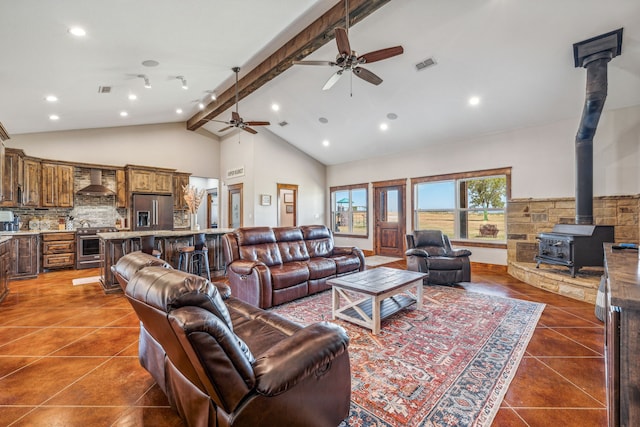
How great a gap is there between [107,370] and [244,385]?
180 centimetres

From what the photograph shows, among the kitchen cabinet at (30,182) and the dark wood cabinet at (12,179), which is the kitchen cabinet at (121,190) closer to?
the kitchen cabinet at (30,182)

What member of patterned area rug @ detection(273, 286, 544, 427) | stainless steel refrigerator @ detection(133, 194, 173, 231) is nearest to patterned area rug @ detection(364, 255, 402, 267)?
patterned area rug @ detection(273, 286, 544, 427)

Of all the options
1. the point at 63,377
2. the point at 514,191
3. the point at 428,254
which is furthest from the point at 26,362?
the point at 514,191

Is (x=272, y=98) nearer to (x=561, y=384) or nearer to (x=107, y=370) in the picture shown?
(x=107, y=370)

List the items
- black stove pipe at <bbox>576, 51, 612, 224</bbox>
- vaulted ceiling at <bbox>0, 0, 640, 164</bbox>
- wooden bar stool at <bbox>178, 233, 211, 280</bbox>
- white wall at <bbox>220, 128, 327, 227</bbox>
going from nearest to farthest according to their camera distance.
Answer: vaulted ceiling at <bbox>0, 0, 640, 164</bbox> → black stove pipe at <bbox>576, 51, 612, 224</bbox> → wooden bar stool at <bbox>178, 233, 211, 280</bbox> → white wall at <bbox>220, 128, 327, 227</bbox>

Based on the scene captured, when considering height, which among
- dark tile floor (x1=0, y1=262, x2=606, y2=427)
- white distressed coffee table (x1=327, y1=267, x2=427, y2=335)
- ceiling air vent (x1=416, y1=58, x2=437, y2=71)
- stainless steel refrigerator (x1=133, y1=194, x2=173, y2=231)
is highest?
ceiling air vent (x1=416, y1=58, x2=437, y2=71)

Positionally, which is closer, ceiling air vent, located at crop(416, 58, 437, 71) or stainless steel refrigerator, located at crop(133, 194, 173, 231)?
ceiling air vent, located at crop(416, 58, 437, 71)

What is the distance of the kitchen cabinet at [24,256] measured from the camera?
16.6 ft

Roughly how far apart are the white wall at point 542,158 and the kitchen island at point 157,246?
4.73m

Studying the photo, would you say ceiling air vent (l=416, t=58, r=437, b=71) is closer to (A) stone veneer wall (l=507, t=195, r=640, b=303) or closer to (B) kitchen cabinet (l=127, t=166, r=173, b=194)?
(A) stone veneer wall (l=507, t=195, r=640, b=303)

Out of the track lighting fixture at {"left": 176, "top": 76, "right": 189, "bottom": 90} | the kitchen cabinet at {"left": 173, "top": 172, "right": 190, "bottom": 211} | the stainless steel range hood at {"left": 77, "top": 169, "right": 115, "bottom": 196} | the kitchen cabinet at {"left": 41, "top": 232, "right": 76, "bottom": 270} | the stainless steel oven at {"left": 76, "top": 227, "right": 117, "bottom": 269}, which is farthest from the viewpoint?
the kitchen cabinet at {"left": 173, "top": 172, "right": 190, "bottom": 211}

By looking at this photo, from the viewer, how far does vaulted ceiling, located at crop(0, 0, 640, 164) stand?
3.14 meters

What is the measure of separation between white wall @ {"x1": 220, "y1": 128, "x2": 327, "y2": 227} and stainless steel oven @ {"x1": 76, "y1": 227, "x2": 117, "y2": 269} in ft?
11.0

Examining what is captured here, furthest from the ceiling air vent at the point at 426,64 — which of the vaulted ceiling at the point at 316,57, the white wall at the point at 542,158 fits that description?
the white wall at the point at 542,158
